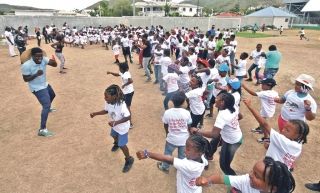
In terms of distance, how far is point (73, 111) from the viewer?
8484 millimetres

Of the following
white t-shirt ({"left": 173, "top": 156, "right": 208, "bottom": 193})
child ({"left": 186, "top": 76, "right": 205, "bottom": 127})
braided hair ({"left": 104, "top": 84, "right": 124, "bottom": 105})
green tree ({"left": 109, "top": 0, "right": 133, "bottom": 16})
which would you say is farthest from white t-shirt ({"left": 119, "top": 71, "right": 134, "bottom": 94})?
green tree ({"left": 109, "top": 0, "right": 133, "bottom": 16})

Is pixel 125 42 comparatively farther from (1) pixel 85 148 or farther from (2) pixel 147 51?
(1) pixel 85 148

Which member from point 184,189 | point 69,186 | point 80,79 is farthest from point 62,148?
point 80,79

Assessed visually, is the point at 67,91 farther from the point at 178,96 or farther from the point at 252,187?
the point at 252,187

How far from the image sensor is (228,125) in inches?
167

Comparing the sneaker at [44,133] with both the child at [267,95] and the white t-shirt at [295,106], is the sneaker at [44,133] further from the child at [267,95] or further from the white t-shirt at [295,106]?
the white t-shirt at [295,106]

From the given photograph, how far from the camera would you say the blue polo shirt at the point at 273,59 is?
32.0ft

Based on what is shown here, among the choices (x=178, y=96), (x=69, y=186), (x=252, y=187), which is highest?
(x=178, y=96)

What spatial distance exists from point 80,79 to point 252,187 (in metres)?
11.1

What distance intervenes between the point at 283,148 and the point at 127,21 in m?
35.2

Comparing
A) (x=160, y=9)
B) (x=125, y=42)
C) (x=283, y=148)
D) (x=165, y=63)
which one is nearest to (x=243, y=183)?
(x=283, y=148)

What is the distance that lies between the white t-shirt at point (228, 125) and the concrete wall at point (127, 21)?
3185 centimetres

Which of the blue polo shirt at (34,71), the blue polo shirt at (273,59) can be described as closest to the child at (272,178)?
the blue polo shirt at (34,71)

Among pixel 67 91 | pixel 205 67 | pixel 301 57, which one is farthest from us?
pixel 301 57
